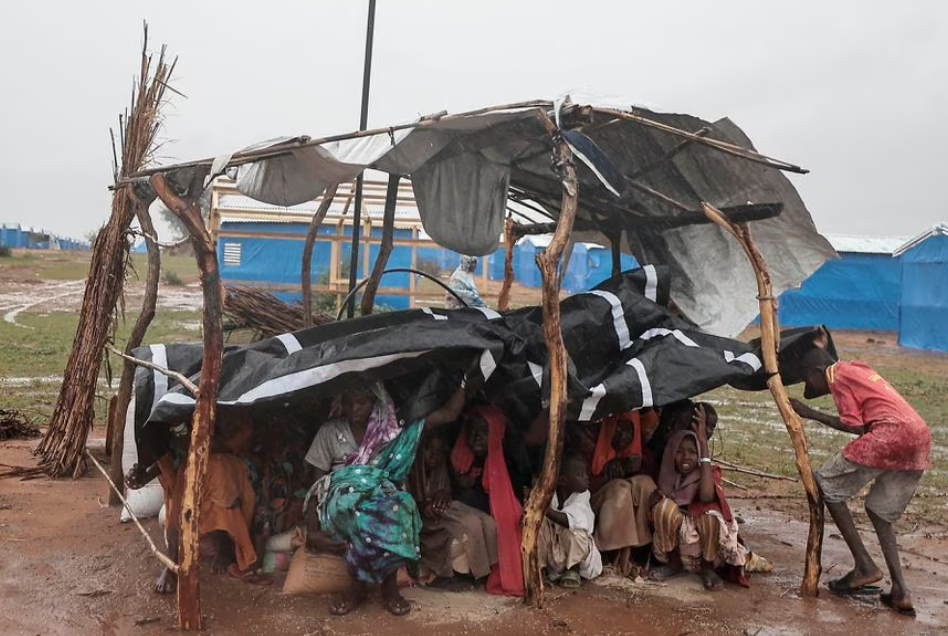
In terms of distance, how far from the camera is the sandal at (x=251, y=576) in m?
4.64

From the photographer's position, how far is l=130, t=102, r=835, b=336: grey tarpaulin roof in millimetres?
4375

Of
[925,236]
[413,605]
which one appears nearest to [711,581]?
[413,605]

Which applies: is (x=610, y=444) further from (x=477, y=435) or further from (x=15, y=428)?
(x=15, y=428)

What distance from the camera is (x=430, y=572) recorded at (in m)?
4.71

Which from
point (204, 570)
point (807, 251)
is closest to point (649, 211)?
point (807, 251)

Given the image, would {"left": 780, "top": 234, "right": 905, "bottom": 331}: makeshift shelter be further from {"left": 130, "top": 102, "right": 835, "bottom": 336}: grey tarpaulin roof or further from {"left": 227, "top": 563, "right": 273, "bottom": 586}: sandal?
{"left": 227, "top": 563, "right": 273, "bottom": 586}: sandal

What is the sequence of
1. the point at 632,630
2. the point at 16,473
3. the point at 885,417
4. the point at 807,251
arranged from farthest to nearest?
the point at 16,473 → the point at 807,251 → the point at 885,417 → the point at 632,630

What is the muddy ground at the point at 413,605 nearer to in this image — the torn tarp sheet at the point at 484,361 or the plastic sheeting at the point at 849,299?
the torn tarp sheet at the point at 484,361

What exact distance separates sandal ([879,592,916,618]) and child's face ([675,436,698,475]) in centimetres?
121

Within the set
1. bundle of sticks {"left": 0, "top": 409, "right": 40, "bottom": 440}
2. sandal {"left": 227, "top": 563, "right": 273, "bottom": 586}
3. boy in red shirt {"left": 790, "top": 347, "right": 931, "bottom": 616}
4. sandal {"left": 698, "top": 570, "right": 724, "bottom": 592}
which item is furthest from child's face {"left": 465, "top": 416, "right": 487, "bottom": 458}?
bundle of sticks {"left": 0, "top": 409, "right": 40, "bottom": 440}

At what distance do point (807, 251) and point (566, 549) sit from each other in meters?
2.79

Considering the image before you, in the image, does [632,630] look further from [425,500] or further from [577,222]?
[577,222]

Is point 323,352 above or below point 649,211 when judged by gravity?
below

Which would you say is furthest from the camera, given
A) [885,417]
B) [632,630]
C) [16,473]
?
[16,473]
